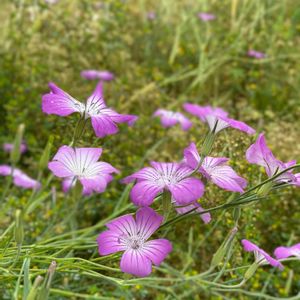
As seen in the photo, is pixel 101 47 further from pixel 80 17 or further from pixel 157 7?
pixel 157 7

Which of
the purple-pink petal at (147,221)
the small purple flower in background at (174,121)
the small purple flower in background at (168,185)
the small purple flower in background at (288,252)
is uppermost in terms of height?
the small purple flower in background at (168,185)

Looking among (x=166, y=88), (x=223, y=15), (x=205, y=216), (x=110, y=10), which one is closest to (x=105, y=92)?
(x=166, y=88)

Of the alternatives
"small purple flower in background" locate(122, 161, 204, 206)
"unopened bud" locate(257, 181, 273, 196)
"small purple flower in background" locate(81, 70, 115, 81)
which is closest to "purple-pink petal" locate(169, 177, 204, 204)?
"small purple flower in background" locate(122, 161, 204, 206)

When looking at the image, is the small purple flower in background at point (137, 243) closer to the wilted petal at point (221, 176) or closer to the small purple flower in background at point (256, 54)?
the wilted petal at point (221, 176)

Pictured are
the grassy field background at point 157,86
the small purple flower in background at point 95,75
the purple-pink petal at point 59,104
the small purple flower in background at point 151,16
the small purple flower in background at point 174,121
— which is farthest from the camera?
the small purple flower in background at point 151,16

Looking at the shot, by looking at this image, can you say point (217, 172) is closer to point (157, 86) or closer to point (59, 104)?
point (59, 104)

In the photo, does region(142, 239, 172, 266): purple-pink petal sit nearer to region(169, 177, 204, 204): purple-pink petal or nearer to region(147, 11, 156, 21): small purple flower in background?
region(169, 177, 204, 204): purple-pink petal

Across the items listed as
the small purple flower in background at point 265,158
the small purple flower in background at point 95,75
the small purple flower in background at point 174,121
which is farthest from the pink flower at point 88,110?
the small purple flower in background at point 95,75

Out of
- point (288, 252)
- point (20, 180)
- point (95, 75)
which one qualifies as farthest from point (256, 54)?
point (288, 252)
